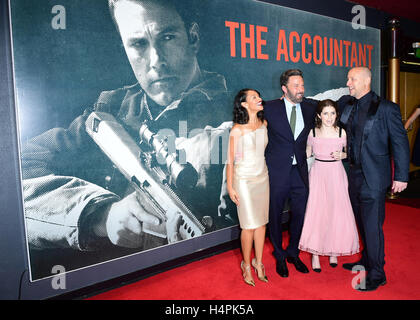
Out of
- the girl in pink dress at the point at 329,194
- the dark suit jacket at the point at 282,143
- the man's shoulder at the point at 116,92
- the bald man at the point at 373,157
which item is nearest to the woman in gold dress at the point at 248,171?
the dark suit jacket at the point at 282,143

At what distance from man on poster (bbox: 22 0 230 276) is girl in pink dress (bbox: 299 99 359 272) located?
102 centimetres

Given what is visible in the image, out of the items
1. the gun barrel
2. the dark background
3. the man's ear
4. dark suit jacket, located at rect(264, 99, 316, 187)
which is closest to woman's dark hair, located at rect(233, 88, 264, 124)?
dark suit jacket, located at rect(264, 99, 316, 187)

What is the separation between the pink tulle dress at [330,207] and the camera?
2.92 meters

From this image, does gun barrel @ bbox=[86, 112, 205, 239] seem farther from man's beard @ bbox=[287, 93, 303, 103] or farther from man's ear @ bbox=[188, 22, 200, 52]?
man's beard @ bbox=[287, 93, 303, 103]

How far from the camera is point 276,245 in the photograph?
3.07m

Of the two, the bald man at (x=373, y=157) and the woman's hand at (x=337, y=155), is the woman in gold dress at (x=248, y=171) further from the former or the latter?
A: the bald man at (x=373, y=157)

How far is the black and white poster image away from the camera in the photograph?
8.05 feet

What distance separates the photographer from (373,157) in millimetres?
2637

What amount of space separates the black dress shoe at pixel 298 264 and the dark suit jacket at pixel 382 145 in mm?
962

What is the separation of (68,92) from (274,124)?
5.63 ft

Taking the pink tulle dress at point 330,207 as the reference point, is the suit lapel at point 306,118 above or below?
above

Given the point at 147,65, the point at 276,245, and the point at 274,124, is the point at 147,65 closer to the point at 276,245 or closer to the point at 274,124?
the point at 274,124

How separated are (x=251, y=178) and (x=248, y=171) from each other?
0.06m

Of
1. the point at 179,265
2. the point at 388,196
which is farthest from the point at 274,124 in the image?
the point at 388,196
